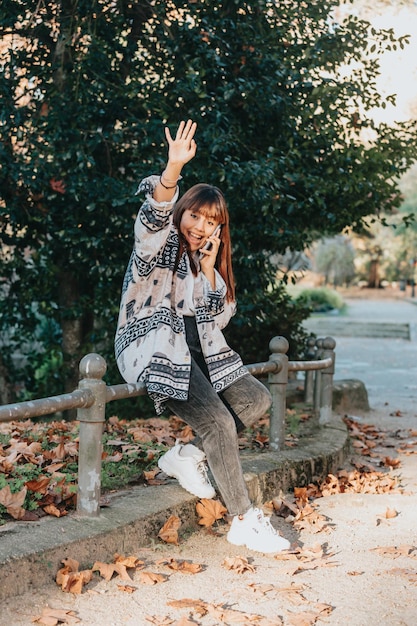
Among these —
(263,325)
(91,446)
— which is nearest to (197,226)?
(91,446)

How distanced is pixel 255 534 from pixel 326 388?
2.99 meters

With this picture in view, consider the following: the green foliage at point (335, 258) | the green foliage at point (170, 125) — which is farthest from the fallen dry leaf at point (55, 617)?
the green foliage at point (335, 258)

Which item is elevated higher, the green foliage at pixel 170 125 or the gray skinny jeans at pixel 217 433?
the green foliage at pixel 170 125

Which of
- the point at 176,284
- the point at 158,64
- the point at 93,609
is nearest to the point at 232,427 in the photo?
the point at 176,284

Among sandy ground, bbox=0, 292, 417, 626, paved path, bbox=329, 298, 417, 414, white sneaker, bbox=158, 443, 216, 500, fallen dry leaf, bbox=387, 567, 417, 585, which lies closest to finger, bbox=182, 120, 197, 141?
white sneaker, bbox=158, 443, 216, 500

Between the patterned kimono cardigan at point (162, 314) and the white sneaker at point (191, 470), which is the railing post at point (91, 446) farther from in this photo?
the white sneaker at point (191, 470)

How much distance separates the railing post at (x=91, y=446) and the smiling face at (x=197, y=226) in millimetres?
868

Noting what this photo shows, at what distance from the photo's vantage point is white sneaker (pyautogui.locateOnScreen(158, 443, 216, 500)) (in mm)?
3996

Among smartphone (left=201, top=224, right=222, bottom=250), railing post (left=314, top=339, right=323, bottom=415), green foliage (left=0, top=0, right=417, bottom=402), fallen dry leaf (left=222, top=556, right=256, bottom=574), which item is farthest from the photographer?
green foliage (left=0, top=0, right=417, bottom=402)

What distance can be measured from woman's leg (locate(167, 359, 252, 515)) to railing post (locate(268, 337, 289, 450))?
1352mm

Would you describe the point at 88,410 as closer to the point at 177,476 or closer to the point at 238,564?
the point at 177,476

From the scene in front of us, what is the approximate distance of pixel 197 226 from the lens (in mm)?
4043

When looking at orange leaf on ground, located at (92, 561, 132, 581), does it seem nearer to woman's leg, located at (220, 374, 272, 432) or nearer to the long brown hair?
woman's leg, located at (220, 374, 272, 432)

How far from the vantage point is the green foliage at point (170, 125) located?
22.6 ft
